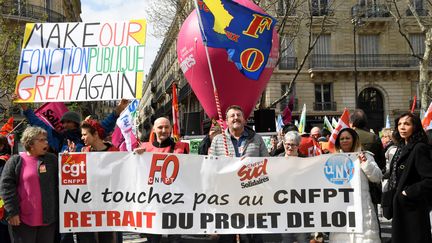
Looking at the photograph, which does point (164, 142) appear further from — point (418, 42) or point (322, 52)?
point (418, 42)

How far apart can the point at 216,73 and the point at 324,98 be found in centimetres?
2564

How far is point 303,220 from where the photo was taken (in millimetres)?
5074

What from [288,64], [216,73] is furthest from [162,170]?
[288,64]

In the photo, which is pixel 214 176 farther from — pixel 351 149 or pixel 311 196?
pixel 351 149

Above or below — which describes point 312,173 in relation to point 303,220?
above

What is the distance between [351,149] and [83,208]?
2.89m

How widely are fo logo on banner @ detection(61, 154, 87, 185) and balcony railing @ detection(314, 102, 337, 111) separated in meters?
31.5

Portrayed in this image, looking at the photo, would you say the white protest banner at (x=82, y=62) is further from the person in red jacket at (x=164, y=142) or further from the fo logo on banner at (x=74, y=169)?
the fo logo on banner at (x=74, y=169)

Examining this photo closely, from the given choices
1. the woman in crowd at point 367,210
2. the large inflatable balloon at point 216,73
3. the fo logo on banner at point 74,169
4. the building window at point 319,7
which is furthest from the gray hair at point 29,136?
the building window at point 319,7

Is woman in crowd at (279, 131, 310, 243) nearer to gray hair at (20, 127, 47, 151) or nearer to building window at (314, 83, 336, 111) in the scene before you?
gray hair at (20, 127, 47, 151)

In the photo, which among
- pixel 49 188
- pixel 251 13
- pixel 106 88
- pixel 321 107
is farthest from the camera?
pixel 321 107

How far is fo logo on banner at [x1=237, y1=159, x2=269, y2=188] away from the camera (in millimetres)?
5133

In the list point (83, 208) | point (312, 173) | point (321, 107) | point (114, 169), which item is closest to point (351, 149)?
point (312, 173)

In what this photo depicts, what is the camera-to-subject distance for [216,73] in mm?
11766
